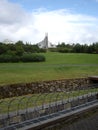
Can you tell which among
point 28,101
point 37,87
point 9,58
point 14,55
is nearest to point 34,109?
point 28,101

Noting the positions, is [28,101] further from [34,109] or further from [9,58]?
[9,58]

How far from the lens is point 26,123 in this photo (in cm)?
282

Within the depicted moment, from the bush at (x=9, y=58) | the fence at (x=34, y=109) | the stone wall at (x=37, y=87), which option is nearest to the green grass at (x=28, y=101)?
the fence at (x=34, y=109)

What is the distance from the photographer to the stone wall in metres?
10.9

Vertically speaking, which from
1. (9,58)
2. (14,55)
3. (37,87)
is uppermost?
(14,55)

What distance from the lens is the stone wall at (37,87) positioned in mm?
10872

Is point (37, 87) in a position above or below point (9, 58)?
below

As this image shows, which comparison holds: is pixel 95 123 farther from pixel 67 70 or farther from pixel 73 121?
pixel 67 70

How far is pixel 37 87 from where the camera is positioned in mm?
12250

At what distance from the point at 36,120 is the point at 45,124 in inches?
5.4

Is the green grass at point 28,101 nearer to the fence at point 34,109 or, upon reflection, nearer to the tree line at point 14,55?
the fence at point 34,109

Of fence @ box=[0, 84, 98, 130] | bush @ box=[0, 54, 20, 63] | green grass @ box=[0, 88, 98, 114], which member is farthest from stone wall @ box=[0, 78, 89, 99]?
bush @ box=[0, 54, 20, 63]

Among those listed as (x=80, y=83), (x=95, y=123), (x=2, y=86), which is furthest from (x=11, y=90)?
(x=95, y=123)

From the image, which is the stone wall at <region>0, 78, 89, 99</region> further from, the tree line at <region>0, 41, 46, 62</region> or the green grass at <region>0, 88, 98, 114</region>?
the tree line at <region>0, 41, 46, 62</region>
